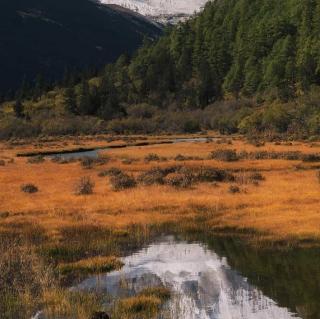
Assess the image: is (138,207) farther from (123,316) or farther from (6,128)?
(6,128)

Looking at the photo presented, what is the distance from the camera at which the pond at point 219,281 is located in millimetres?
16766

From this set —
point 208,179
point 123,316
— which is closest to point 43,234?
point 123,316

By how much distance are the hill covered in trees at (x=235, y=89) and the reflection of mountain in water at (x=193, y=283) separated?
3337 inches

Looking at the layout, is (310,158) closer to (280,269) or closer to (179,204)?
(179,204)

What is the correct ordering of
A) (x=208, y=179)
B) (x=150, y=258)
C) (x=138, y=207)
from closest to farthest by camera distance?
(x=150, y=258) → (x=138, y=207) → (x=208, y=179)

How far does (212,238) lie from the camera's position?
1041 inches

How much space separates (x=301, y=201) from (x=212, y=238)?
968cm

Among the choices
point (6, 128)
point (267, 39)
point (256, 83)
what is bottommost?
point (6, 128)

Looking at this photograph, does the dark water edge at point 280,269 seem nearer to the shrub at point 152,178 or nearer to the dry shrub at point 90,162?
the shrub at point 152,178

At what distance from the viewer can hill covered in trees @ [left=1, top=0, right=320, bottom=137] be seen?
123 m

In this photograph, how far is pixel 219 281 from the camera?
19734 mm

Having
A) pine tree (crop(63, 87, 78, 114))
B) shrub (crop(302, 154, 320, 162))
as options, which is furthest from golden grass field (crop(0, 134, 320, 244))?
pine tree (crop(63, 87, 78, 114))

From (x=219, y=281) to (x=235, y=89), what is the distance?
514 feet

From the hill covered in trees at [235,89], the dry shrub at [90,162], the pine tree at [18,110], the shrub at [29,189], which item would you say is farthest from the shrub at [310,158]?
the pine tree at [18,110]
